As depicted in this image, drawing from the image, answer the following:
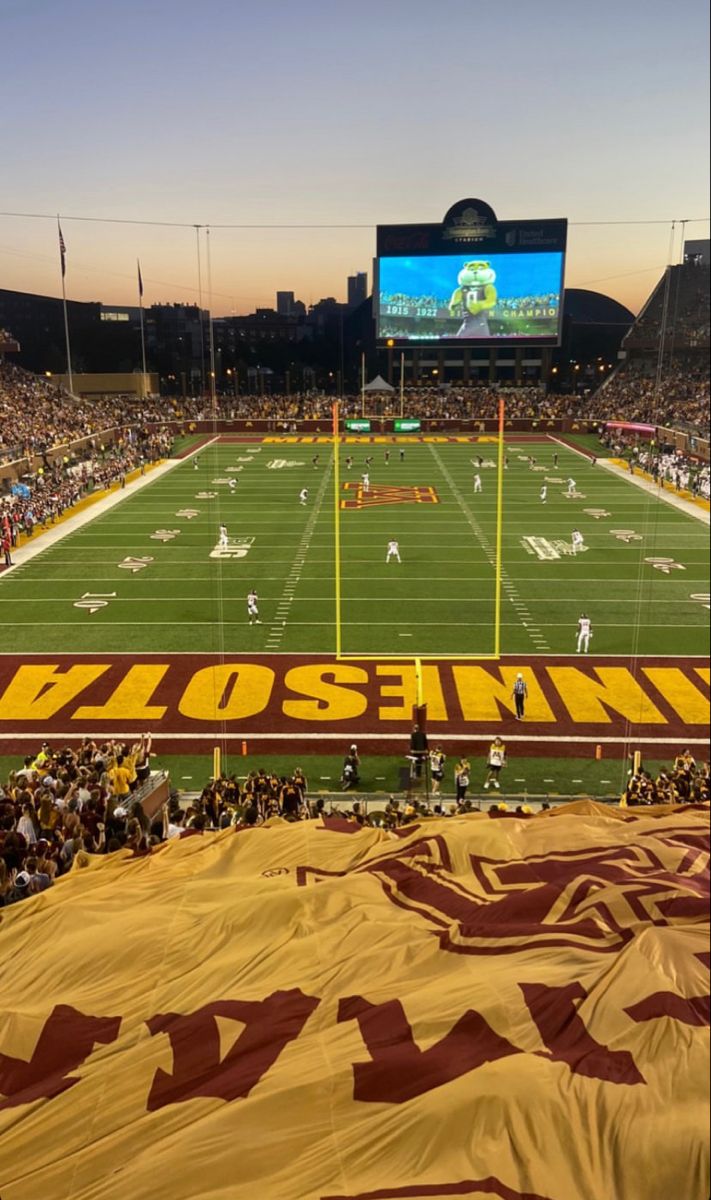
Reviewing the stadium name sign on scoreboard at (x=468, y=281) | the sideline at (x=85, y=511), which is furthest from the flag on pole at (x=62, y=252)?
the stadium name sign on scoreboard at (x=468, y=281)

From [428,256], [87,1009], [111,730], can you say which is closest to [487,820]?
[87,1009]

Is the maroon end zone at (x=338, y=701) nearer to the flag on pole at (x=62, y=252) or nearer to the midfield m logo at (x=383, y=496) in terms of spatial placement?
the flag on pole at (x=62, y=252)

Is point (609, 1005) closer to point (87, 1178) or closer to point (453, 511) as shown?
point (87, 1178)

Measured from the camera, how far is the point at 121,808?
7.50 meters

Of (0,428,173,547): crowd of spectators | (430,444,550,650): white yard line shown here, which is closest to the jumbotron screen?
(0,428,173,547): crowd of spectators

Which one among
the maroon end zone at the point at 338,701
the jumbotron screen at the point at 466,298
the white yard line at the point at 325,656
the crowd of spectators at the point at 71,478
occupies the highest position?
Result: the jumbotron screen at the point at 466,298

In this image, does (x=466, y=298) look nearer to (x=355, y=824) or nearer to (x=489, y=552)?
(x=489, y=552)

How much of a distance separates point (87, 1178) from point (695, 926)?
86.4 inches

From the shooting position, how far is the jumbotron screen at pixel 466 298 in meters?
46.8

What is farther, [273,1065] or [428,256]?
[428,256]

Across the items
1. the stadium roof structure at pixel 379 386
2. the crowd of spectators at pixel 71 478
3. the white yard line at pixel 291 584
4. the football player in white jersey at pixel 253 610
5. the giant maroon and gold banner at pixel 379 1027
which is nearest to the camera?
the giant maroon and gold banner at pixel 379 1027

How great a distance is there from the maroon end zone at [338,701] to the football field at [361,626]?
0.04m

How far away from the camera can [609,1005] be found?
2.51 meters

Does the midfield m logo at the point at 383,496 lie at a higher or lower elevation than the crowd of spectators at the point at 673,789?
higher
